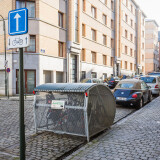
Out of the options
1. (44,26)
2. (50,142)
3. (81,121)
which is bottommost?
(50,142)

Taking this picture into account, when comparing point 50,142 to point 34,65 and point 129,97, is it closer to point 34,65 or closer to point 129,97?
point 129,97

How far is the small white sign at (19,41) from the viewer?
379 cm

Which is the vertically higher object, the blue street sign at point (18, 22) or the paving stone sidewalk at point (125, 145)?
the blue street sign at point (18, 22)

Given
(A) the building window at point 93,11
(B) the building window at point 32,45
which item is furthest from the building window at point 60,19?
(A) the building window at point 93,11

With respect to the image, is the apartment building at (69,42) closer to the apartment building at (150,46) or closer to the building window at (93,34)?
the building window at (93,34)

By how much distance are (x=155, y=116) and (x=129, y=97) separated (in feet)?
8.29

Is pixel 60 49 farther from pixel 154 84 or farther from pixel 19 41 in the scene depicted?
pixel 19 41

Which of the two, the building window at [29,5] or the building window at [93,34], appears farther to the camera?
the building window at [93,34]

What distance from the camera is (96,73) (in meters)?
30.0

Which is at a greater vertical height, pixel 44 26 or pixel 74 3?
pixel 74 3

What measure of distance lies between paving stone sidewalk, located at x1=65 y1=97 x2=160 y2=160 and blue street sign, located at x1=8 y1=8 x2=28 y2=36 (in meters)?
2.61

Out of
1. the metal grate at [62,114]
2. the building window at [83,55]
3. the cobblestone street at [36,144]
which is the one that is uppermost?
the building window at [83,55]

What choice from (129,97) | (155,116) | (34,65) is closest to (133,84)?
(129,97)

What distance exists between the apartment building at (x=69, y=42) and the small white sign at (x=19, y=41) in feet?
51.0
